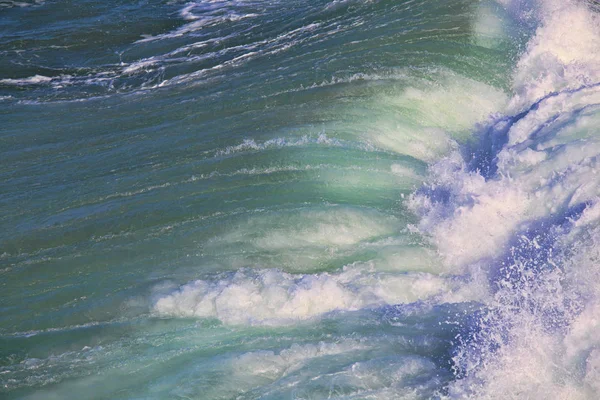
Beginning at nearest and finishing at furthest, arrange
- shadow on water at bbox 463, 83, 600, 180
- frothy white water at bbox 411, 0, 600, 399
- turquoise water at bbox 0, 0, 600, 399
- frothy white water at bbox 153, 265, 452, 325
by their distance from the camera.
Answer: frothy white water at bbox 411, 0, 600, 399 < turquoise water at bbox 0, 0, 600, 399 < frothy white water at bbox 153, 265, 452, 325 < shadow on water at bbox 463, 83, 600, 180

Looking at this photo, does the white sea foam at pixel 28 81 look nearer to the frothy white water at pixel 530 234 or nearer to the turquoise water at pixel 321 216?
the turquoise water at pixel 321 216

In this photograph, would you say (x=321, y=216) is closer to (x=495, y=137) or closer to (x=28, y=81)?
(x=495, y=137)

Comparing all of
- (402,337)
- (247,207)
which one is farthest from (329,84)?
(402,337)

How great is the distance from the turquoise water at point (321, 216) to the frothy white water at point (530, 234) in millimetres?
19

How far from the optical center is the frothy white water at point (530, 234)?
553 centimetres

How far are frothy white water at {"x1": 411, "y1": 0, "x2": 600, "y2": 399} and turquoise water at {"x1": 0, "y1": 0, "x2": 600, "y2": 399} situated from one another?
0.06 ft

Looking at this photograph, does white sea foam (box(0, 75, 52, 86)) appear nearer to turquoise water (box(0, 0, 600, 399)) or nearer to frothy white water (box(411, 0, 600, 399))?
turquoise water (box(0, 0, 600, 399))

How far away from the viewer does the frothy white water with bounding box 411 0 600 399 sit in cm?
553

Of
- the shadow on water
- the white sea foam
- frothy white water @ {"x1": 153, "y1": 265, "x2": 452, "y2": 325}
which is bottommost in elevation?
frothy white water @ {"x1": 153, "y1": 265, "x2": 452, "y2": 325}

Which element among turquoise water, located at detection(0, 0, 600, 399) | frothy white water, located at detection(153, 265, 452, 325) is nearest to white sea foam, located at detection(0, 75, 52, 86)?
turquoise water, located at detection(0, 0, 600, 399)

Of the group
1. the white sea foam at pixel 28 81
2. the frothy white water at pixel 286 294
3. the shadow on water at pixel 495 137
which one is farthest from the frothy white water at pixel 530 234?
the white sea foam at pixel 28 81

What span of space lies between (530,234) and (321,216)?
6.31 feet

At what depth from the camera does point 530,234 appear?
689 cm

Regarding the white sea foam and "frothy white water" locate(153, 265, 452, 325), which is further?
the white sea foam
